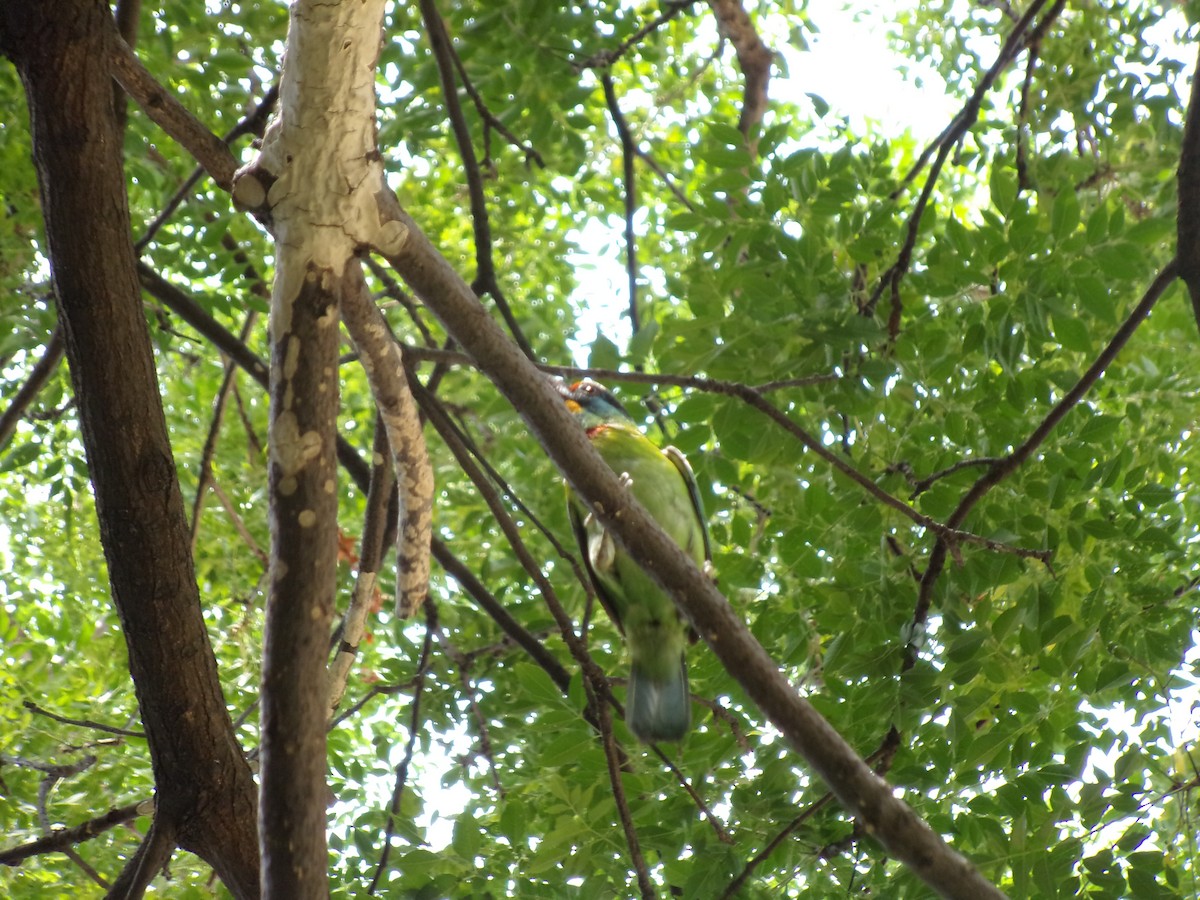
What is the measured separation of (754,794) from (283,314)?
5.00 ft

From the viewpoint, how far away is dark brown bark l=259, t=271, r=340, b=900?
1.50 m

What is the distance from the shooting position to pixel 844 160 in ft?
8.11

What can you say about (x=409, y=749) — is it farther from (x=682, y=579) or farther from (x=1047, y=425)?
(x=1047, y=425)

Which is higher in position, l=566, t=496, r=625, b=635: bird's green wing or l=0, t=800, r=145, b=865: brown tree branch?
l=566, t=496, r=625, b=635: bird's green wing

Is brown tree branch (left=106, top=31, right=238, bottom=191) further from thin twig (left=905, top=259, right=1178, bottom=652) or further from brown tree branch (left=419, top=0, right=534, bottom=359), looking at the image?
thin twig (left=905, top=259, right=1178, bottom=652)

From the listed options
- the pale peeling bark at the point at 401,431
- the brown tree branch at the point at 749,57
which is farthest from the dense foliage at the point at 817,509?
the brown tree branch at the point at 749,57

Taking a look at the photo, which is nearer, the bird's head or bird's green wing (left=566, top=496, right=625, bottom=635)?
bird's green wing (left=566, top=496, right=625, bottom=635)

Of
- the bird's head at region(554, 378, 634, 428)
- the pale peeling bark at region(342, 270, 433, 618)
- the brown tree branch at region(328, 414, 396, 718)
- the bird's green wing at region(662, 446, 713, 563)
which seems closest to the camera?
the pale peeling bark at region(342, 270, 433, 618)

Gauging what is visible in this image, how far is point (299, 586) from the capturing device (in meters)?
1.54

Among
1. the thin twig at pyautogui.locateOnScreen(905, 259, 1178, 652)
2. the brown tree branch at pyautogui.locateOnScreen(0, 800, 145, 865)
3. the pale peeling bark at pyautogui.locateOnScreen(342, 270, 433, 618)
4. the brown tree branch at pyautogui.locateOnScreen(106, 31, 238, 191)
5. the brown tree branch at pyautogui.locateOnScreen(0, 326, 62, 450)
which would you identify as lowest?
the brown tree branch at pyautogui.locateOnScreen(0, 800, 145, 865)

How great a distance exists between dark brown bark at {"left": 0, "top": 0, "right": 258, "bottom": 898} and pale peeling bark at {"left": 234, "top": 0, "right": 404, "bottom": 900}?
1.58 ft

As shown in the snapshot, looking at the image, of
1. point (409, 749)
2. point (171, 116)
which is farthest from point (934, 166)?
point (409, 749)

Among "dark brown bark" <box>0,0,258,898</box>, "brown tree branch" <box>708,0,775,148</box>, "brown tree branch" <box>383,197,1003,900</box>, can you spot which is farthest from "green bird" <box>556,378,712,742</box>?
"brown tree branch" <box>708,0,775,148</box>

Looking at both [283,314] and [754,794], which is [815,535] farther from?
[283,314]
